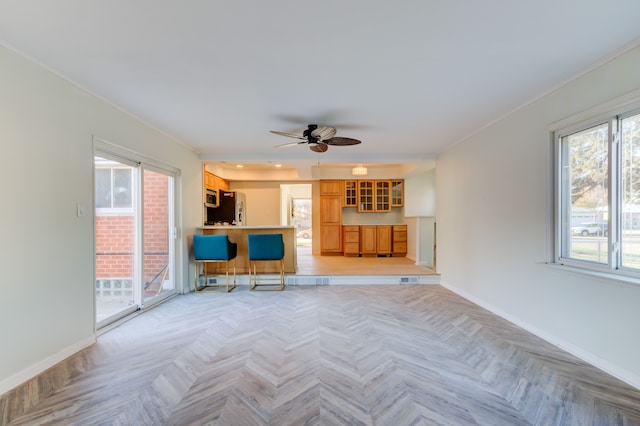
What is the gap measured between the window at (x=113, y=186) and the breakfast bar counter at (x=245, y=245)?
1.58 meters

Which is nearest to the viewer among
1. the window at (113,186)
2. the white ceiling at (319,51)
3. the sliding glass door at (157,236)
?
the white ceiling at (319,51)

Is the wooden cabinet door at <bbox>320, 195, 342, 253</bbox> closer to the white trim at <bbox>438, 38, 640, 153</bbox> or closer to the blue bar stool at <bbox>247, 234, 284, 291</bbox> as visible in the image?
the blue bar stool at <bbox>247, 234, 284, 291</bbox>

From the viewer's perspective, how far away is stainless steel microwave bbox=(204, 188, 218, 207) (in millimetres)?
5234

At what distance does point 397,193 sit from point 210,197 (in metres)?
4.85

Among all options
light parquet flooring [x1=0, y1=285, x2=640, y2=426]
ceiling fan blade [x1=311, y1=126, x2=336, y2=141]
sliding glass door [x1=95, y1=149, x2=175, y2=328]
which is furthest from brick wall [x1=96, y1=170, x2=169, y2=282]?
ceiling fan blade [x1=311, y1=126, x2=336, y2=141]

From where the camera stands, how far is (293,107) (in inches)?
115

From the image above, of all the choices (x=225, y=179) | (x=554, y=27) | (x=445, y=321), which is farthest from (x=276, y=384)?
(x=225, y=179)

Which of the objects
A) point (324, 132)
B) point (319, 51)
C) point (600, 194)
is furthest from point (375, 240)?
point (319, 51)

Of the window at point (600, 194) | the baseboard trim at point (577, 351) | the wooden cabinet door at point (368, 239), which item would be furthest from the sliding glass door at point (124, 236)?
the wooden cabinet door at point (368, 239)

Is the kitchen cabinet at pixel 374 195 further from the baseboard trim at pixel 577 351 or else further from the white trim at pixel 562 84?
the baseboard trim at pixel 577 351

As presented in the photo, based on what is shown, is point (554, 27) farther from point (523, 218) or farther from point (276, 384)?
point (276, 384)

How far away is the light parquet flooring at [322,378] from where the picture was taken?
65.3 inches

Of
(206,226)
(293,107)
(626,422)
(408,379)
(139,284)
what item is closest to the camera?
(626,422)

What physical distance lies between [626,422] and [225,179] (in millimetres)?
7281
